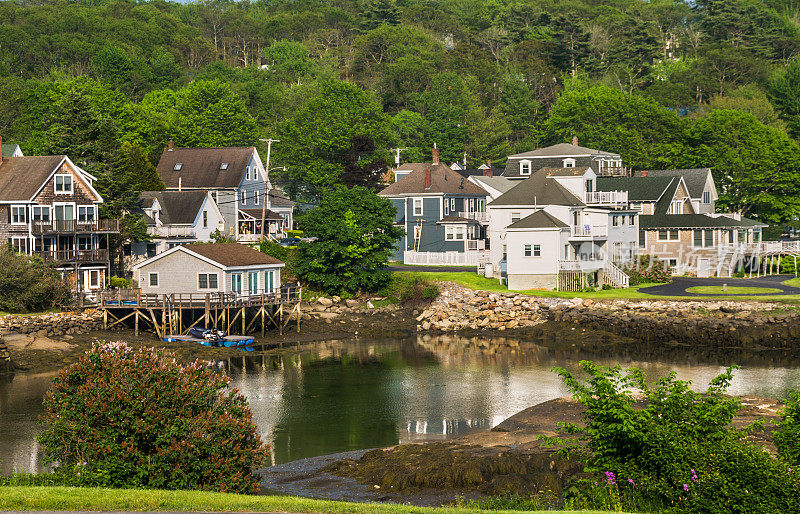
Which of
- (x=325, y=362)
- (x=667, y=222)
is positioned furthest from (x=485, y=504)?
(x=667, y=222)

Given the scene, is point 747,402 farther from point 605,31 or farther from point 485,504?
point 605,31

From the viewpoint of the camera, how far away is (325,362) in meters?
59.5

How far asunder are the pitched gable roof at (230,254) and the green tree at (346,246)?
6.03m

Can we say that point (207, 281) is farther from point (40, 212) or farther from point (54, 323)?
point (40, 212)

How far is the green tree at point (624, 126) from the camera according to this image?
108 metres

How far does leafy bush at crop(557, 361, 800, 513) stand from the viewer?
22.2 meters

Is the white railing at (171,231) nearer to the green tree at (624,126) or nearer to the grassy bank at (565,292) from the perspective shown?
the grassy bank at (565,292)

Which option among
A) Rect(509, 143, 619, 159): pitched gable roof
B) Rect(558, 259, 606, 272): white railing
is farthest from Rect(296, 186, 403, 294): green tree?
Rect(509, 143, 619, 159): pitched gable roof

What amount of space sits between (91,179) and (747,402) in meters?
48.8

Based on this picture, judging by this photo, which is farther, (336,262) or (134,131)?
(134,131)

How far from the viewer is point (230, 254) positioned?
2670 inches

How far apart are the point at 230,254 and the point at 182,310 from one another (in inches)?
183

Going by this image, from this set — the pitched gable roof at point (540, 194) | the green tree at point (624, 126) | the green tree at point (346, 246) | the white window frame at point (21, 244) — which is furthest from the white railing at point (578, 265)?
the white window frame at point (21, 244)

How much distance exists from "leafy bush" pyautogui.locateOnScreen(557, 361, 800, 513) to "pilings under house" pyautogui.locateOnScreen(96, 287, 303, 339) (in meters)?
41.5
